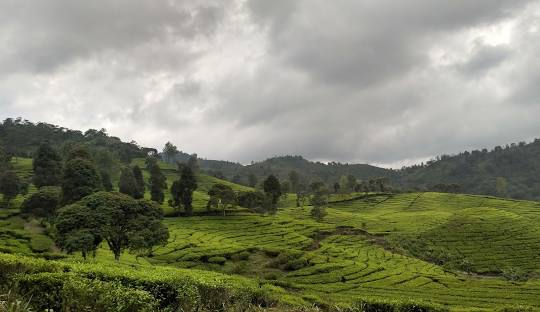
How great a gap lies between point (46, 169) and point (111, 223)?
59.7 metres

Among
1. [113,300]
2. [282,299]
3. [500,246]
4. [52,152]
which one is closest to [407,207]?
[500,246]

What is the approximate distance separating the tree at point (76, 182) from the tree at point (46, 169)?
29.6m

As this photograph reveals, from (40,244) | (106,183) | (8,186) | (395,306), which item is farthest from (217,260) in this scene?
(106,183)

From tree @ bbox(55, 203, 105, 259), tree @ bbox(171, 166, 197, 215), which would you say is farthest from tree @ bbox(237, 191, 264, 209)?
tree @ bbox(55, 203, 105, 259)

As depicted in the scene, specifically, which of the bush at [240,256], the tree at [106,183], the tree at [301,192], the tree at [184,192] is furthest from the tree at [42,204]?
the tree at [301,192]

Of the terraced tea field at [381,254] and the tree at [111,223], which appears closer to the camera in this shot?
the tree at [111,223]

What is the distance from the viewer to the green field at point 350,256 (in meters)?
45.4

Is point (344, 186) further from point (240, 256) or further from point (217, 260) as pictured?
point (217, 260)

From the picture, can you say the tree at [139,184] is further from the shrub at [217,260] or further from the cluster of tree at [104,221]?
the shrub at [217,260]

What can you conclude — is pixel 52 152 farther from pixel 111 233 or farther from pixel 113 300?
pixel 113 300

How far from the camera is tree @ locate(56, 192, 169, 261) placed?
157ft

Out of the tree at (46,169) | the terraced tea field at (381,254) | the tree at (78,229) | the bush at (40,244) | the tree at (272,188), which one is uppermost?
the tree at (46,169)

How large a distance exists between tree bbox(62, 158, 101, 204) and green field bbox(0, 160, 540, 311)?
24.0ft

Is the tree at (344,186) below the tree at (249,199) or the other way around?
the other way around
